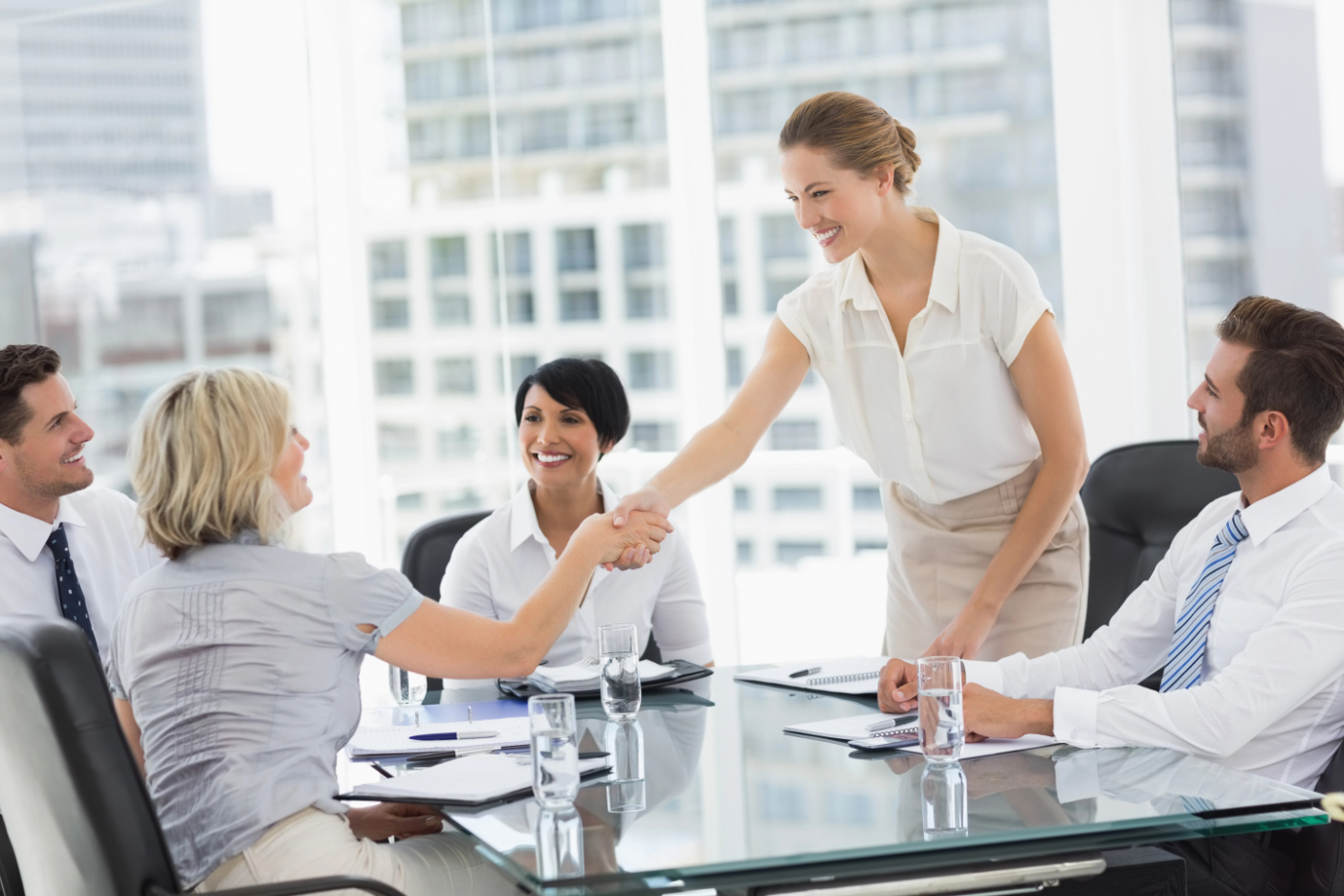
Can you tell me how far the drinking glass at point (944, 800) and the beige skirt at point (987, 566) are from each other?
2.90 ft

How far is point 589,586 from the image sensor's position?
257 cm

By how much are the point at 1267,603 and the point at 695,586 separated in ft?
3.83

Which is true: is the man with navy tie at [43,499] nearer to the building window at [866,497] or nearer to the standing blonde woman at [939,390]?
the standing blonde woman at [939,390]

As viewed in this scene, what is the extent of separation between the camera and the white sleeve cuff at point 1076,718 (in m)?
1.69

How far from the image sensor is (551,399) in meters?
2.68

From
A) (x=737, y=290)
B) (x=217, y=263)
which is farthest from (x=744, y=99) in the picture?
(x=217, y=263)

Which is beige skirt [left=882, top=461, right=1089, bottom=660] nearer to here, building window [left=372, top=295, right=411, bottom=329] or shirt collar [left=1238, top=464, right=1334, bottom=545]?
shirt collar [left=1238, top=464, right=1334, bottom=545]

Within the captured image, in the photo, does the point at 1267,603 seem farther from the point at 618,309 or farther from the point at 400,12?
the point at 400,12

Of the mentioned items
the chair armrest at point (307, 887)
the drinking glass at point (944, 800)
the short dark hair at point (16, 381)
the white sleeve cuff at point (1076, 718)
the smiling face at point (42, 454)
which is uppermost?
the short dark hair at point (16, 381)

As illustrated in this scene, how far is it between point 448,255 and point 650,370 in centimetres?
79

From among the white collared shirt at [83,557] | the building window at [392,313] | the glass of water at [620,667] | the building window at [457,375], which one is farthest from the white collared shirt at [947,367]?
the building window at [392,313]

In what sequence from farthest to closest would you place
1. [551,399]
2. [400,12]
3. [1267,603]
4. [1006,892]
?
1. [400,12]
2. [551,399]
3. [1267,603]
4. [1006,892]

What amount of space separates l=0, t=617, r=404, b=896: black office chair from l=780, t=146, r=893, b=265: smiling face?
54.2 inches

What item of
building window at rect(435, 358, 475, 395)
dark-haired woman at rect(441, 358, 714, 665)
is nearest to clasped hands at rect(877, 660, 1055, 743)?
dark-haired woman at rect(441, 358, 714, 665)
